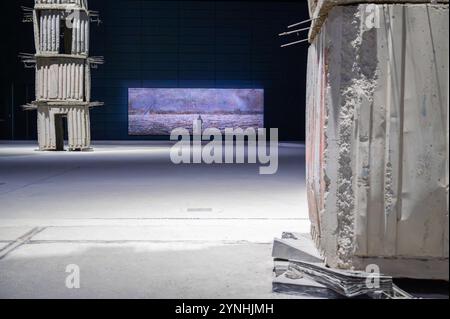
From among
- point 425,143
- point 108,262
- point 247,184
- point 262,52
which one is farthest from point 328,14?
point 262,52

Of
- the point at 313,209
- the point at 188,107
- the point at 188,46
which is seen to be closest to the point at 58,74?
the point at 188,107

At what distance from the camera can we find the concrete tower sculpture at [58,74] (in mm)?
22453

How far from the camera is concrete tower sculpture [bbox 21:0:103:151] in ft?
73.7

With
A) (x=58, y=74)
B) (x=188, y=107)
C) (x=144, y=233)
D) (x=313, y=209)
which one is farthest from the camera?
(x=188, y=107)

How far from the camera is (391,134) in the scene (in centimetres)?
373

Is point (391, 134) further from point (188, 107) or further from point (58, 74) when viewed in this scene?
point (188, 107)

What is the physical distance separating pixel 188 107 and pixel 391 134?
110 ft

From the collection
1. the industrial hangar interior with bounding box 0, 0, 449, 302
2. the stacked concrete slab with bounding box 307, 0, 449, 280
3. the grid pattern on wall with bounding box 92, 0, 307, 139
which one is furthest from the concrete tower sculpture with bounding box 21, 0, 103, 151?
the stacked concrete slab with bounding box 307, 0, 449, 280

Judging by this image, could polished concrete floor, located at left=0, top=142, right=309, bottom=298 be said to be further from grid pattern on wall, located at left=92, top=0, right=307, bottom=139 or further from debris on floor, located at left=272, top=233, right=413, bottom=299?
grid pattern on wall, located at left=92, top=0, right=307, bottom=139

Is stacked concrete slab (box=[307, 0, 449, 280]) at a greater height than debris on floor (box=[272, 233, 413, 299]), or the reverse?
stacked concrete slab (box=[307, 0, 449, 280])

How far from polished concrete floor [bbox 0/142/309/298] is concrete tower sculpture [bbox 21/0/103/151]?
1107 cm

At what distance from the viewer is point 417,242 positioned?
3758 millimetres

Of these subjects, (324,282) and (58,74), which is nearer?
(324,282)

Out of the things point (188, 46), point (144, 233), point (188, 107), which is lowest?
point (144, 233)
